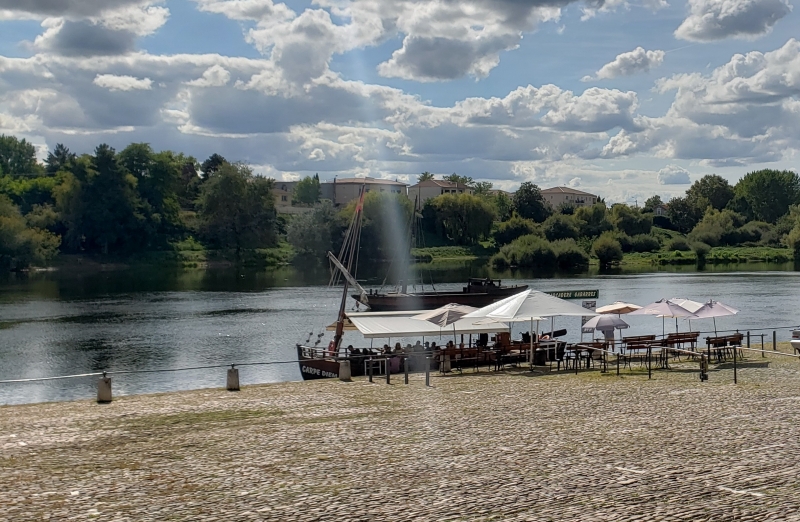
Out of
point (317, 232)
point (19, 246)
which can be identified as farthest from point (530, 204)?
point (19, 246)

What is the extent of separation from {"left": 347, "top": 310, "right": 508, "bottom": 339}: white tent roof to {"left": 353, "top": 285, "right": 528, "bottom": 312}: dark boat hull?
36.7 metres

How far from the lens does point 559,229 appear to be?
515ft

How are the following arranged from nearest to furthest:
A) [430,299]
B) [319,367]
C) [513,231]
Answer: [319,367] < [430,299] < [513,231]

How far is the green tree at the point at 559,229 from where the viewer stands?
156 meters

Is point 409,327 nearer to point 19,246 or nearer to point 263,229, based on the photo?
point 19,246

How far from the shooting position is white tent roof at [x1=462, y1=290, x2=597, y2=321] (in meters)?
28.9

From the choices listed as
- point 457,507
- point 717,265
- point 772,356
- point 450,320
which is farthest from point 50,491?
point 717,265

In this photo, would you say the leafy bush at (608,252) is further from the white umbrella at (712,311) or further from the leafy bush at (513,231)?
the white umbrella at (712,311)

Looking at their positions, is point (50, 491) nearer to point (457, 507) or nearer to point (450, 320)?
point (457, 507)

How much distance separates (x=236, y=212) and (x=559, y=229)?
55.1 metres

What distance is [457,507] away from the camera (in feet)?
42.2

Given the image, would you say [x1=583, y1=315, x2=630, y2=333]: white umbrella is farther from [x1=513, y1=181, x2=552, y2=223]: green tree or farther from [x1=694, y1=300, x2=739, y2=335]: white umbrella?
[x1=513, y1=181, x2=552, y2=223]: green tree

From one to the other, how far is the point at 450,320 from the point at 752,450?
1678cm

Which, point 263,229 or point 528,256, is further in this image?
point 263,229
